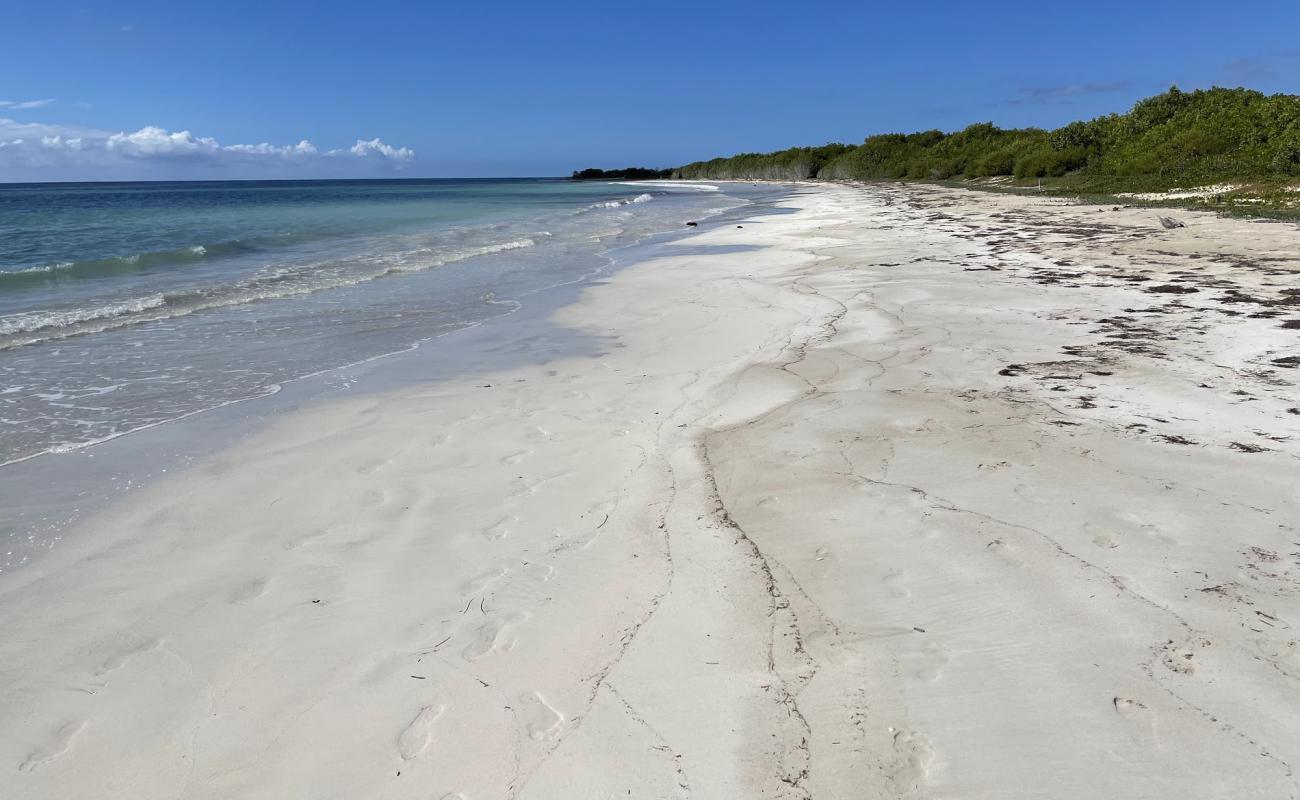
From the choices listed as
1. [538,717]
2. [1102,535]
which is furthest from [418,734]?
[1102,535]

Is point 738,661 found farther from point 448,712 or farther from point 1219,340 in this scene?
point 1219,340

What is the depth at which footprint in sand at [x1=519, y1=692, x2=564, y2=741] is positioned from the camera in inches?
101

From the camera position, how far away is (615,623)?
10.4 ft

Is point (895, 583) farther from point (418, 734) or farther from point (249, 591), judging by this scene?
point (249, 591)

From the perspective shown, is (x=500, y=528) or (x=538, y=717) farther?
(x=500, y=528)

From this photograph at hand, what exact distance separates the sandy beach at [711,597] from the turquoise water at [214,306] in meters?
1.93

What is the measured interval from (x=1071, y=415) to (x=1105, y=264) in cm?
757

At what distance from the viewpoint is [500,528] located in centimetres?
409

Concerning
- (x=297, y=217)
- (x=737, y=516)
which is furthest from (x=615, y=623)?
(x=297, y=217)

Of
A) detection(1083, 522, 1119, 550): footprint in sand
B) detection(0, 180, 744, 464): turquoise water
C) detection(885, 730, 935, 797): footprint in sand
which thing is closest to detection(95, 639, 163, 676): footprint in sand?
detection(885, 730, 935, 797): footprint in sand

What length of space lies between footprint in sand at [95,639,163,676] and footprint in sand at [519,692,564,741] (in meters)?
1.70

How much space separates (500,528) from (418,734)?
5.18 feet

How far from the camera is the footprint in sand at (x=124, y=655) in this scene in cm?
301

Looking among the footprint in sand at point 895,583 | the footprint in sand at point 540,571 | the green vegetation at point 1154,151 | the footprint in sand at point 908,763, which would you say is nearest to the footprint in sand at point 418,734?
the footprint in sand at point 540,571
